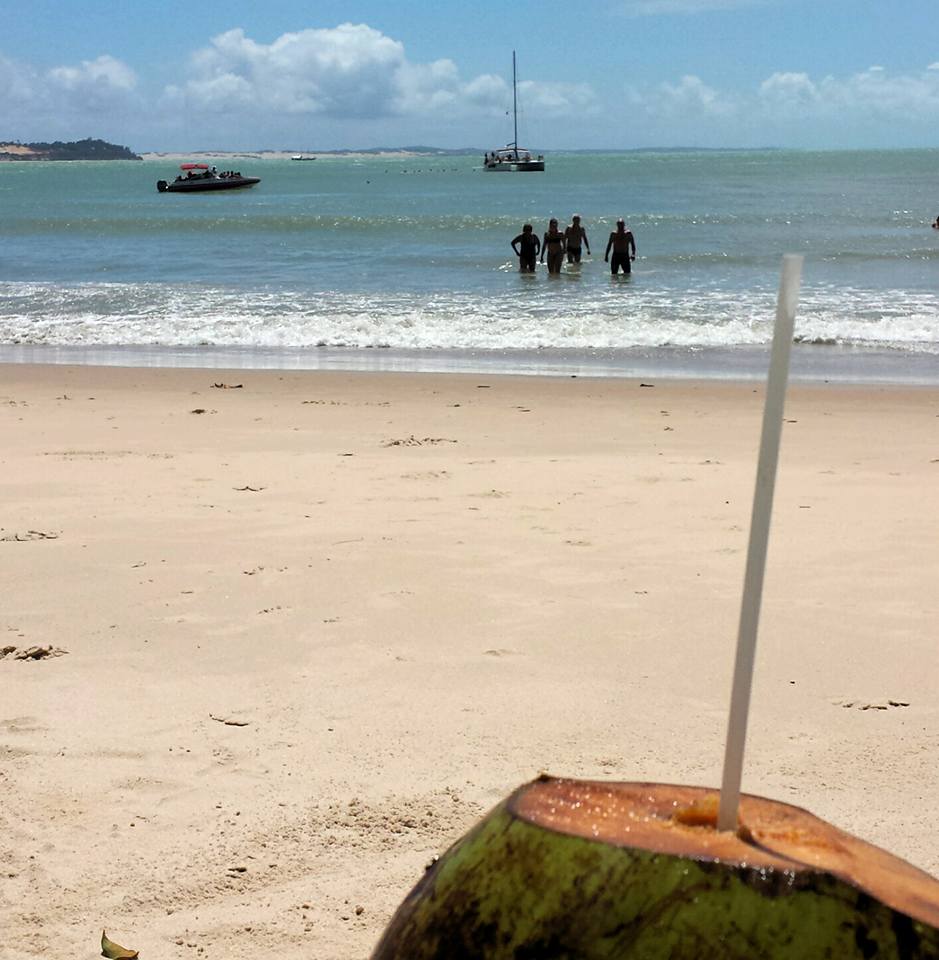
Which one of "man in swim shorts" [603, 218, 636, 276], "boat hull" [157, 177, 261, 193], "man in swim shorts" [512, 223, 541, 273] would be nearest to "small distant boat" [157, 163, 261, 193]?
"boat hull" [157, 177, 261, 193]

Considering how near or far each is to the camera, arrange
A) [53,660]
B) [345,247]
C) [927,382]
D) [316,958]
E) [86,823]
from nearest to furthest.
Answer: [316,958] < [86,823] < [53,660] < [927,382] < [345,247]

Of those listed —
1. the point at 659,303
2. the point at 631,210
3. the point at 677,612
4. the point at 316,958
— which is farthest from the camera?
the point at 631,210

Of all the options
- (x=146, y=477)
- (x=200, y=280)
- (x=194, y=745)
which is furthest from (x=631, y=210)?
(x=194, y=745)

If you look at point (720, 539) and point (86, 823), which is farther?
point (720, 539)

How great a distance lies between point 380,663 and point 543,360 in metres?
9.29

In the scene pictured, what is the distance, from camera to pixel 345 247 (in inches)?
1151

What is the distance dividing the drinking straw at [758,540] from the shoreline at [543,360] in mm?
10507

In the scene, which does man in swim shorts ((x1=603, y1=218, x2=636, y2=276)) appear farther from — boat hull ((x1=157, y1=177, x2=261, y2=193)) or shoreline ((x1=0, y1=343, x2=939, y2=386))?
boat hull ((x1=157, y1=177, x2=261, y2=193))

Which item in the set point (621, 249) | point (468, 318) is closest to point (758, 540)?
point (468, 318)

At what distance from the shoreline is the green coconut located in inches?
414

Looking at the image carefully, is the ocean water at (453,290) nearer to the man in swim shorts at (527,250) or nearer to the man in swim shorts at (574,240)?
the man in swim shorts at (527,250)

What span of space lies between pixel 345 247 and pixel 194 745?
26.8 metres

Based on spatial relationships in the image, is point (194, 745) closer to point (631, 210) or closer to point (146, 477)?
point (146, 477)

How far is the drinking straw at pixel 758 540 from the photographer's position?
1.03 meters
